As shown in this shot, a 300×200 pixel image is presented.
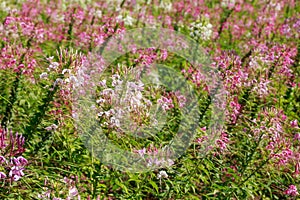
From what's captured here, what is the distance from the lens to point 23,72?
4016 mm

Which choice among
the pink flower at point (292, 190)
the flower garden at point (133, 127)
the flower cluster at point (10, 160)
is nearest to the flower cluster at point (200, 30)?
the flower garden at point (133, 127)

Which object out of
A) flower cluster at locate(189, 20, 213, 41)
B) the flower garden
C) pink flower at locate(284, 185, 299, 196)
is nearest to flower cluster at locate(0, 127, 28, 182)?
the flower garden

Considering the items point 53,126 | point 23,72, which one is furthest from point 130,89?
point 23,72

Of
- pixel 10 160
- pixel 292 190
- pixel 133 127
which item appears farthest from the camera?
pixel 292 190

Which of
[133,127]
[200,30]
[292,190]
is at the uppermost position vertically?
[200,30]

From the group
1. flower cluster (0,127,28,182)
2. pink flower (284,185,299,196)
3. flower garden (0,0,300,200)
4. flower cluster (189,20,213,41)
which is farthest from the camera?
flower cluster (189,20,213,41)

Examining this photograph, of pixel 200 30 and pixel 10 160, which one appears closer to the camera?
pixel 10 160

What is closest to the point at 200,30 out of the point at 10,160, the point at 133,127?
the point at 133,127

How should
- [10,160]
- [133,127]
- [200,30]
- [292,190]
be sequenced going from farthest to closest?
[200,30] < [292,190] < [133,127] < [10,160]

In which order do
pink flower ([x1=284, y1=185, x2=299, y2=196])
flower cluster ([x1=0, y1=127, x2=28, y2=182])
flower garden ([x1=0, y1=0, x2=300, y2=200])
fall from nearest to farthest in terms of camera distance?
flower cluster ([x1=0, y1=127, x2=28, y2=182])
flower garden ([x1=0, y1=0, x2=300, y2=200])
pink flower ([x1=284, y1=185, x2=299, y2=196])

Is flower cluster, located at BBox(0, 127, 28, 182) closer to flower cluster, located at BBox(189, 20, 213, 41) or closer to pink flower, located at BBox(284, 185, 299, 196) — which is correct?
pink flower, located at BBox(284, 185, 299, 196)

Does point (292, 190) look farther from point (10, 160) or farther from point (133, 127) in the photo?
point (10, 160)

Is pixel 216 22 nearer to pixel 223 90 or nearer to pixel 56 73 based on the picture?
pixel 223 90

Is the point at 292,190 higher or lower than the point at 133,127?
lower
